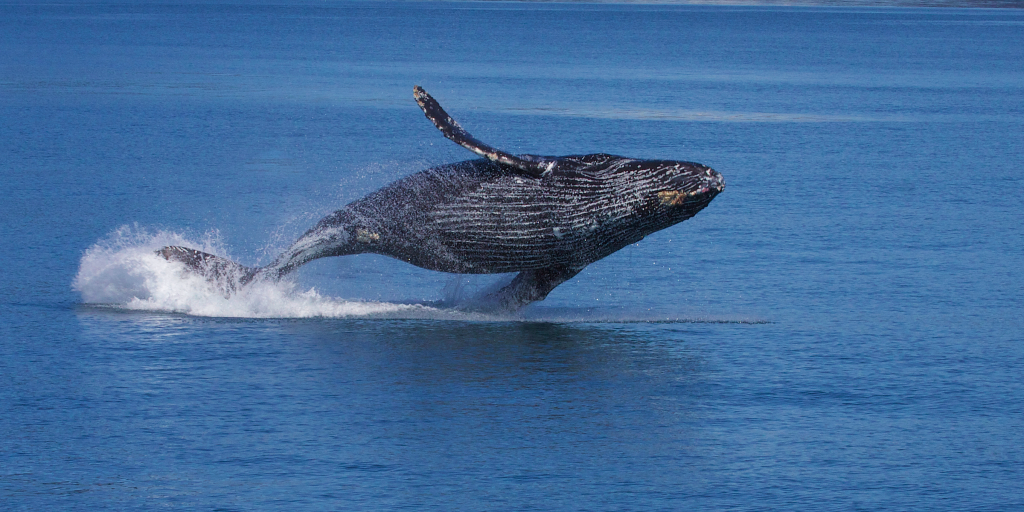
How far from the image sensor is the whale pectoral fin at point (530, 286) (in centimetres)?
1363

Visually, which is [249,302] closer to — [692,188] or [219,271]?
[219,271]

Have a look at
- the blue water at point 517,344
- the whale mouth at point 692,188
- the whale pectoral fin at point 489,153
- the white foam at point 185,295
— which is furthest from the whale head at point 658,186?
the white foam at point 185,295

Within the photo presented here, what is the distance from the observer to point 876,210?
20875mm

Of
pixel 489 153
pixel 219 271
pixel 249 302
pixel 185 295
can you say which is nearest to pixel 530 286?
A: pixel 489 153

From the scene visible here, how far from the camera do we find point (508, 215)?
42.1ft

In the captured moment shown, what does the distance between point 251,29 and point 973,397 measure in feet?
309

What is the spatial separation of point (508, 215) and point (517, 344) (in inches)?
50.3

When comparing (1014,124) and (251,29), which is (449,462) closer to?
(1014,124)

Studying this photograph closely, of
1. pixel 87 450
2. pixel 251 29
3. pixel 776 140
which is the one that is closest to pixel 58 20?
pixel 251 29

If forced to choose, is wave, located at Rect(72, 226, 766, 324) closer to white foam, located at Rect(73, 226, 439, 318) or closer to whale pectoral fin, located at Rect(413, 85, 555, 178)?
white foam, located at Rect(73, 226, 439, 318)

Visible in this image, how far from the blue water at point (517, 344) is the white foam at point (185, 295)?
4cm

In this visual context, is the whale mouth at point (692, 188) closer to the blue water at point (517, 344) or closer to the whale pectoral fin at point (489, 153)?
the whale pectoral fin at point (489, 153)

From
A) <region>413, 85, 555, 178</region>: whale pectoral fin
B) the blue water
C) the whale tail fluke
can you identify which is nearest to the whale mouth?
<region>413, 85, 555, 178</region>: whale pectoral fin

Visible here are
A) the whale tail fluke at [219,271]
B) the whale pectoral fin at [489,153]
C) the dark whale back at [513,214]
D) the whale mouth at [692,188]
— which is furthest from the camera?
the whale tail fluke at [219,271]
